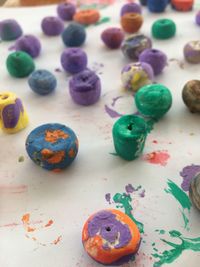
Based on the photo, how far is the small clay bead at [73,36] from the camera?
114 cm

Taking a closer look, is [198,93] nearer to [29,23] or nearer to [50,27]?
[50,27]

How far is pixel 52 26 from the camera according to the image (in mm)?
1229

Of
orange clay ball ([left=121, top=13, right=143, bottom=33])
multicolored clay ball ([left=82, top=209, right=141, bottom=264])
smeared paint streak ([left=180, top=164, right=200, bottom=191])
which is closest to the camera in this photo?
multicolored clay ball ([left=82, top=209, right=141, bottom=264])

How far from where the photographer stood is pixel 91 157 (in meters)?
0.77

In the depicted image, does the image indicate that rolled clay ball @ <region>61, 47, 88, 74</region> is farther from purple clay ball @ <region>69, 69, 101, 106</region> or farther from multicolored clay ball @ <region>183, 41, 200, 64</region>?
multicolored clay ball @ <region>183, 41, 200, 64</region>

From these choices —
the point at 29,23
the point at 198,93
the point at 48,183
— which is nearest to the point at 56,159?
the point at 48,183

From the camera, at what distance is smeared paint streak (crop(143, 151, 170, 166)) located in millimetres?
737

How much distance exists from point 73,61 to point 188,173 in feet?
1.65

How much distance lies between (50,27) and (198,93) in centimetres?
65

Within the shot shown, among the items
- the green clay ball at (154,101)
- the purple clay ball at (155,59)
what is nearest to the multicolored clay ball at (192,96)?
the green clay ball at (154,101)

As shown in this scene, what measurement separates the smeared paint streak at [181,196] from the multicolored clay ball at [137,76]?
0.33 m

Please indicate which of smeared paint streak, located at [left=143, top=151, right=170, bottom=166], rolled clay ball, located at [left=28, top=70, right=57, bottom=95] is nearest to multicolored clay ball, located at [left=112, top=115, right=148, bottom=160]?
smeared paint streak, located at [left=143, top=151, right=170, bottom=166]

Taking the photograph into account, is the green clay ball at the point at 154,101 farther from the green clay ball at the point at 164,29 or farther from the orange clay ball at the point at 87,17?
the orange clay ball at the point at 87,17

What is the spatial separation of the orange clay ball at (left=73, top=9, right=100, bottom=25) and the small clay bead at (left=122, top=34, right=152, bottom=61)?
0.91ft
